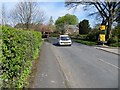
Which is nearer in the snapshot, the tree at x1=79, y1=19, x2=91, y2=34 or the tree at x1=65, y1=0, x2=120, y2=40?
the tree at x1=65, y1=0, x2=120, y2=40

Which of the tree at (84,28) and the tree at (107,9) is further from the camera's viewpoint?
the tree at (84,28)

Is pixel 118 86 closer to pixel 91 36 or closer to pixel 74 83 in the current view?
pixel 74 83

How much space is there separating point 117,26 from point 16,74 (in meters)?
35.7

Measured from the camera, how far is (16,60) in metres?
5.90

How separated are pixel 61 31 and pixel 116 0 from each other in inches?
2275

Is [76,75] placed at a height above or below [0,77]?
below

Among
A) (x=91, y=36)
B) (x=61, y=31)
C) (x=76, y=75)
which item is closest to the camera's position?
(x=76, y=75)

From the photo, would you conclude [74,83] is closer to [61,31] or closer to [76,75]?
[76,75]

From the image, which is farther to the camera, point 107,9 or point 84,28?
point 84,28

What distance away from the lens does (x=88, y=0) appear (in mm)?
35344

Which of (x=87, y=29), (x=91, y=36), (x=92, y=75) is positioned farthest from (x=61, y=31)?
(x=92, y=75)

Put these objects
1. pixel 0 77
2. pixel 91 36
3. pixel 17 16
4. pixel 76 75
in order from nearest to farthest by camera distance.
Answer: pixel 0 77
pixel 76 75
pixel 17 16
pixel 91 36

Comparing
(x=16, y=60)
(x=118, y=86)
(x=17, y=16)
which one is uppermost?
(x=17, y=16)

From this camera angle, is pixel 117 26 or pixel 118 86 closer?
pixel 118 86
